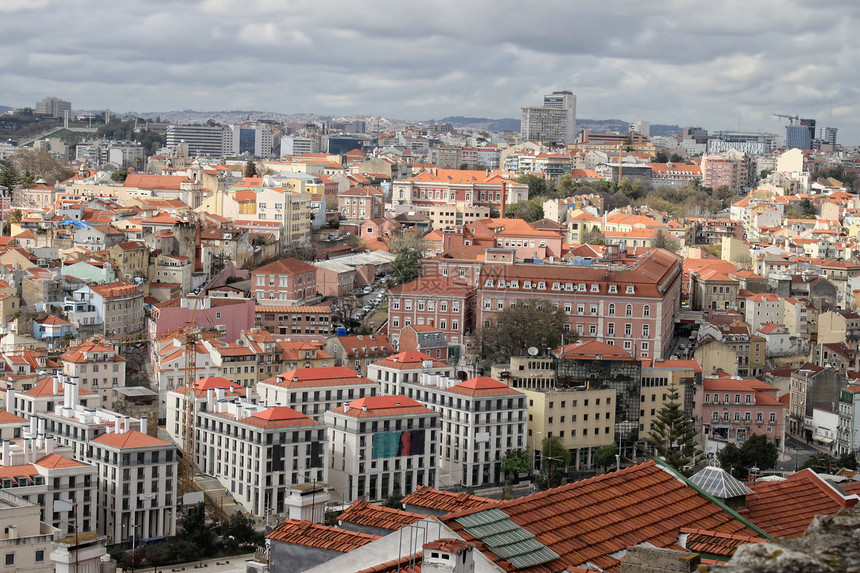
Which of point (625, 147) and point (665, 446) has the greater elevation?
point (625, 147)

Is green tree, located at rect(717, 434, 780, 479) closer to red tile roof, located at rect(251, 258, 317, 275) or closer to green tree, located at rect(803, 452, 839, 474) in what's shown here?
green tree, located at rect(803, 452, 839, 474)

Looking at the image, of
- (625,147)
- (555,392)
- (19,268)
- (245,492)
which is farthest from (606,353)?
(625,147)

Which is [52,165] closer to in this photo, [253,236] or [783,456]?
[253,236]

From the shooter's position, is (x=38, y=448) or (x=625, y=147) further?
(x=625, y=147)

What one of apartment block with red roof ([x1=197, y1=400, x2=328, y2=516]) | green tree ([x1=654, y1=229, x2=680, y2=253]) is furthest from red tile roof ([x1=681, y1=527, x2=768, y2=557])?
green tree ([x1=654, y1=229, x2=680, y2=253])

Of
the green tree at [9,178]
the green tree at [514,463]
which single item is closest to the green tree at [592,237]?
the green tree at [514,463]

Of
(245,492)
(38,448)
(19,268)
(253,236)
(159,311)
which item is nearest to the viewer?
(38,448)
